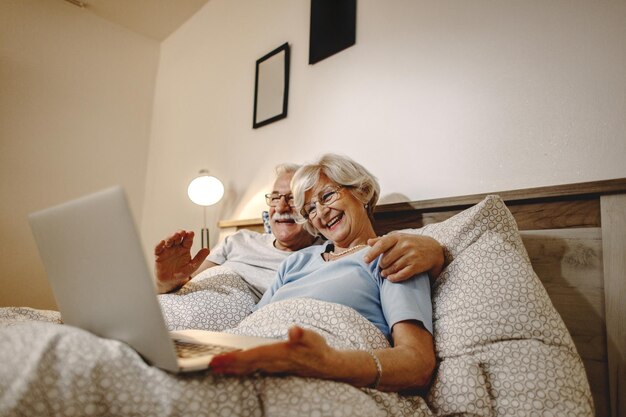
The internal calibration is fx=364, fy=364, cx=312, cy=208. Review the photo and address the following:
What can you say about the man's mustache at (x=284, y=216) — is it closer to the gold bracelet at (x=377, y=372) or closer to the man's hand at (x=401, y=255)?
the man's hand at (x=401, y=255)

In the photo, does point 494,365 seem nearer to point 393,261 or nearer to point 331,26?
point 393,261

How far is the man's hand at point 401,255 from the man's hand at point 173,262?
0.70 m

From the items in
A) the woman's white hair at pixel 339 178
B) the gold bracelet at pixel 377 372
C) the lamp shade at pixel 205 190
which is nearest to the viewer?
the gold bracelet at pixel 377 372

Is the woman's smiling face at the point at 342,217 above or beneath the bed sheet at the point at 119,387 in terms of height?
above

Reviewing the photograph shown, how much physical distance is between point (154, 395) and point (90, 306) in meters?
0.19

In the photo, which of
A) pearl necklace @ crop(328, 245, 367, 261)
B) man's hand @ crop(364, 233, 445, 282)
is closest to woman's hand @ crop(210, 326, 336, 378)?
man's hand @ crop(364, 233, 445, 282)

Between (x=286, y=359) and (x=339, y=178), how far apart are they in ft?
2.57

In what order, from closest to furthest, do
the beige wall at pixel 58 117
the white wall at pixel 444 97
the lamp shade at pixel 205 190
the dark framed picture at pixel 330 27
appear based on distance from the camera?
the white wall at pixel 444 97, the dark framed picture at pixel 330 27, the lamp shade at pixel 205 190, the beige wall at pixel 58 117

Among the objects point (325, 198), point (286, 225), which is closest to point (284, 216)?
point (286, 225)

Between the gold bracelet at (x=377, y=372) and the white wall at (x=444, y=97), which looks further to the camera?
the white wall at (x=444, y=97)

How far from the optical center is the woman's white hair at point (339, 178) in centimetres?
124

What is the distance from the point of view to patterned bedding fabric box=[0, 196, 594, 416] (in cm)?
47

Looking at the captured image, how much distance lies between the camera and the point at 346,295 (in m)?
0.92

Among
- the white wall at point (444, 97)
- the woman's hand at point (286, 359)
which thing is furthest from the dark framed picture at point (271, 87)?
the woman's hand at point (286, 359)
